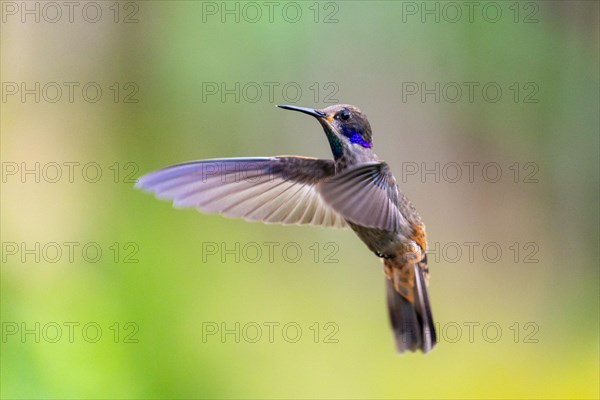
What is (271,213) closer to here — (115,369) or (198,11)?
(115,369)

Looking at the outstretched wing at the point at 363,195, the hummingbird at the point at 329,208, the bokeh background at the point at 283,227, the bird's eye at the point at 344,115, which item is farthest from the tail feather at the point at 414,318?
the bokeh background at the point at 283,227

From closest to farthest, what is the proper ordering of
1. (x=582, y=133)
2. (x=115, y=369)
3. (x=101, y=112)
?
1. (x=115, y=369)
2. (x=101, y=112)
3. (x=582, y=133)

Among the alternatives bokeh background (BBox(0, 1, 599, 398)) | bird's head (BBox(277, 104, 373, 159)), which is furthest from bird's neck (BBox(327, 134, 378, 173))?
bokeh background (BBox(0, 1, 599, 398))

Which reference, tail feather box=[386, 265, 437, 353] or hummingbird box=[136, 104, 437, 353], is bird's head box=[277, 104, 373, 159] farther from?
tail feather box=[386, 265, 437, 353]

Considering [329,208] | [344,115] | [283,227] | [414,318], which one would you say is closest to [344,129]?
[344,115]

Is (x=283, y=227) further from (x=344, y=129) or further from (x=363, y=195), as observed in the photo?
(x=363, y=195)

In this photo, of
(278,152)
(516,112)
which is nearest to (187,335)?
(278,152)
